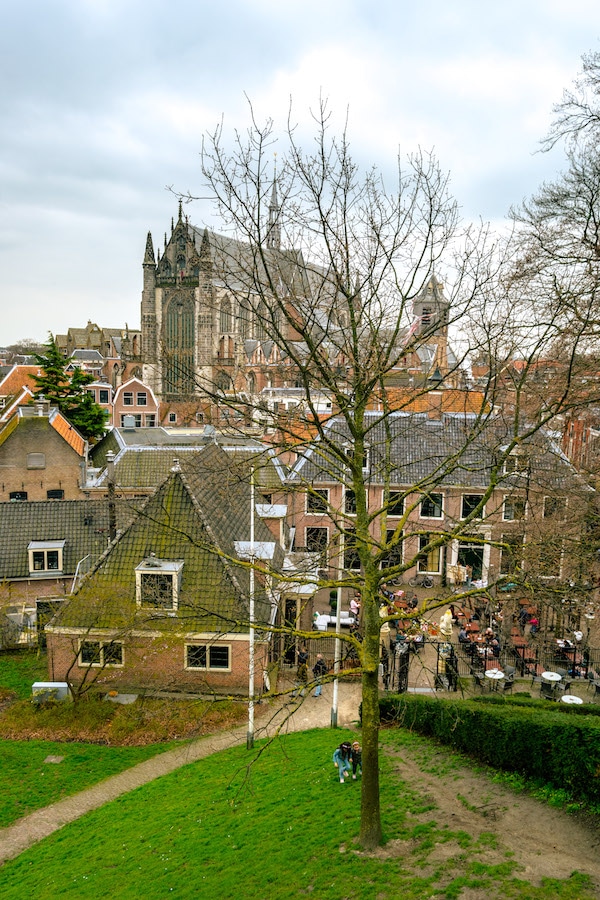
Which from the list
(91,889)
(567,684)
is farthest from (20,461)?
(567,684)

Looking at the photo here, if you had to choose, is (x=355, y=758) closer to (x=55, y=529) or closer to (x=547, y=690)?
(x=547, y=690)

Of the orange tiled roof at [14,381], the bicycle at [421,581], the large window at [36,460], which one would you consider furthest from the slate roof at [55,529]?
the orange tiled roof at [14,381]

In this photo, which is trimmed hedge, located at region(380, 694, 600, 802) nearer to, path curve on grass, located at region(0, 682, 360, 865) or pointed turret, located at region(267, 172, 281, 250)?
path curve on grass, located at region(0, 682, 360, 865)

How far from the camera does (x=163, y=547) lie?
20.3 meters

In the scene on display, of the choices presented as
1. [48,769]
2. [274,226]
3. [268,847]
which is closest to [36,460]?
[48,769]

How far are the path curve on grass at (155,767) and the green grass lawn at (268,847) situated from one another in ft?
1.64

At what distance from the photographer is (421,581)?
2934 centimetres

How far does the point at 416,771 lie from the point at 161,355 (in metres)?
10.3

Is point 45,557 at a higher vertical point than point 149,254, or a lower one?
lower

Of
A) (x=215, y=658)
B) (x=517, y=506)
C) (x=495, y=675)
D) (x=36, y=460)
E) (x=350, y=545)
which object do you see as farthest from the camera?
(x=36, y=460)

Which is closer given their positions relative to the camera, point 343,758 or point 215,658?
point 343,758

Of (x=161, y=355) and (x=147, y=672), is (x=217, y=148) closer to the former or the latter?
(x=161, y=355)

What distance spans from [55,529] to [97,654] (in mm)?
8806

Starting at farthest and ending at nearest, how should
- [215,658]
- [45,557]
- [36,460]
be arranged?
[36,460], [45,557], [215,658]
